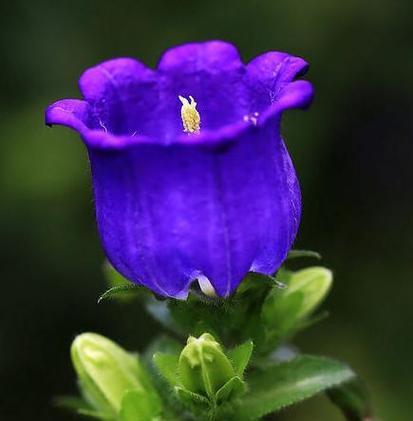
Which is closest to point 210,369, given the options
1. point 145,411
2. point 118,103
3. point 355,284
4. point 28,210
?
point 145,411

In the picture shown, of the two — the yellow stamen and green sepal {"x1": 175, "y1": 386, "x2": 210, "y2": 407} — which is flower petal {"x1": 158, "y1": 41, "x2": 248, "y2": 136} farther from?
green sepal {"x1": 175, "y1": 386, "x2": 210, "y2": 407}

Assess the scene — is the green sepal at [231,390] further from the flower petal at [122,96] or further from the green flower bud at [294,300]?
the flower petal at [122,96]

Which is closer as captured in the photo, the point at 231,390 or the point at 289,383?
the point at 231,390

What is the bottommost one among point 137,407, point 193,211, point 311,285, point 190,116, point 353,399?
point 353,399

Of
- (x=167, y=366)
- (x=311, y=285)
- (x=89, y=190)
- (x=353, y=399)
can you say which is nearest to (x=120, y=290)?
(x=167, y=366)

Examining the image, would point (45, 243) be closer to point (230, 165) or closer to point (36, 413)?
point (36, 413)

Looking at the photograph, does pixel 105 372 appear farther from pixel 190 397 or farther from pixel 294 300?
pixel 294 300

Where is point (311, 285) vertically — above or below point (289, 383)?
above

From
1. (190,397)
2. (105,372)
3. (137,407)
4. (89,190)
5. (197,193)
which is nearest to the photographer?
(197,193)

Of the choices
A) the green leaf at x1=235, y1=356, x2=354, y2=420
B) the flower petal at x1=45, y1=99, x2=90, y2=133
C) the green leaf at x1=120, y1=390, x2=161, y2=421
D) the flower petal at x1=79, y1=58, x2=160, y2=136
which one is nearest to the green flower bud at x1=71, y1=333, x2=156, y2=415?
the green leaf at x1=120, y1=390, x2=161, y2=421
